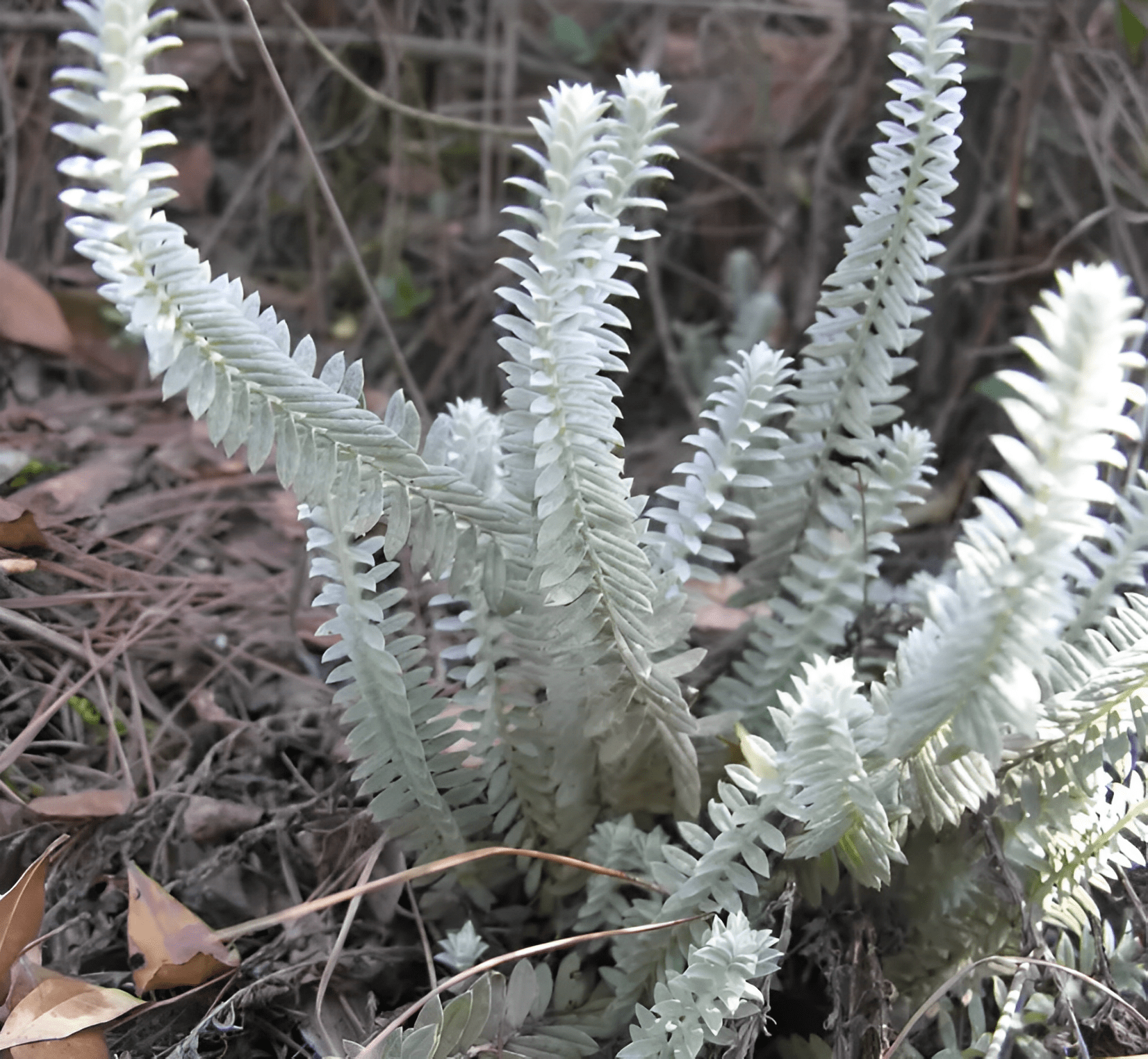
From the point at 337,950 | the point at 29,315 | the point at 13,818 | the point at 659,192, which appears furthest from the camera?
the point at 659,192

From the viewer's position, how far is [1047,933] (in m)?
1.16

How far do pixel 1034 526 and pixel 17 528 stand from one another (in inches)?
49.6

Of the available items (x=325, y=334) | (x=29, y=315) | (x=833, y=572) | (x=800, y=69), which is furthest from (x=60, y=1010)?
(x=800, y=69)

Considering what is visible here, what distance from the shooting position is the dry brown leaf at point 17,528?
134cm

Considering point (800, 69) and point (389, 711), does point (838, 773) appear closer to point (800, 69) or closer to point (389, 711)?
point (389, 711)

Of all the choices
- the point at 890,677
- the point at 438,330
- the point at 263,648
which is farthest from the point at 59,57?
the point at 890,677

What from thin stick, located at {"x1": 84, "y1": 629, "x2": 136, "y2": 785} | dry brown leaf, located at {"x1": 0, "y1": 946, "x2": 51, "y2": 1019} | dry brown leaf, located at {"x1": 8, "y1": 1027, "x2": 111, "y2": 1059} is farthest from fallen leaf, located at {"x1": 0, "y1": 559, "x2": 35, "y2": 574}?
dry brown leaf, located at {"x1": 8, "y1": 1027, "x2": 111, "y2": 1059}

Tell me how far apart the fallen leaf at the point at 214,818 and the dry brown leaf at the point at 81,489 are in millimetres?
486

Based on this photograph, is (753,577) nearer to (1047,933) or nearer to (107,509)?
(1047,933)

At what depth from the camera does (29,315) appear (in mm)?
1830

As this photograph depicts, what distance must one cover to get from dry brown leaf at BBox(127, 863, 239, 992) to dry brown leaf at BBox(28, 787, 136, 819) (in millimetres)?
110

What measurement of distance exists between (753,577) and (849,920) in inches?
16.4

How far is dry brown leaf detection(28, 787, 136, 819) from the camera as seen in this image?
114 cm

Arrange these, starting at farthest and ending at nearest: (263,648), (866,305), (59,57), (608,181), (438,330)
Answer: (438,330), (59,57), (263,648), (866,305), (608,181)
